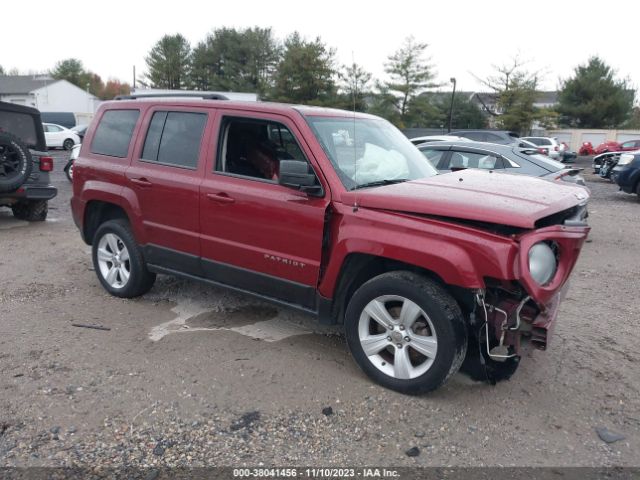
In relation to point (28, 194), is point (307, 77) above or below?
above

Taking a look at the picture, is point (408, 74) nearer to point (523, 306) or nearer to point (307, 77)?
point (307, 77)

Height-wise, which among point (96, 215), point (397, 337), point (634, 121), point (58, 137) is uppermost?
point (634, 121)

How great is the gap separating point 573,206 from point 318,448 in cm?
221

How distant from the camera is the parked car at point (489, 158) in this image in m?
8.62

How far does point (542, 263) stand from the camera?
328cm

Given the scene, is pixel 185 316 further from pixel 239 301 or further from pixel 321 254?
pixel 321 254

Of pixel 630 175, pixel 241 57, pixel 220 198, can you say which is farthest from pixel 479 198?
pixel 241 57

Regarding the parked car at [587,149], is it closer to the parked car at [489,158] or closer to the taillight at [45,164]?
the parked car at [489,158]

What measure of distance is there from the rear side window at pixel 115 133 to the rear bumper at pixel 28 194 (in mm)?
4079

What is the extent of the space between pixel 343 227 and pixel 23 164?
21.4 feet

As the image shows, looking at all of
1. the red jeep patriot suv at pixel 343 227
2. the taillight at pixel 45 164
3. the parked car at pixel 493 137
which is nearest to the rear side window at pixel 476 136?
the parked car at pixel 493 137

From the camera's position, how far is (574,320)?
5051 mm

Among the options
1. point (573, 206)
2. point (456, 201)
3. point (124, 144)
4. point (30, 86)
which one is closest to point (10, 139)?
point (124, 144)

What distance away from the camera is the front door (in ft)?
13.0
